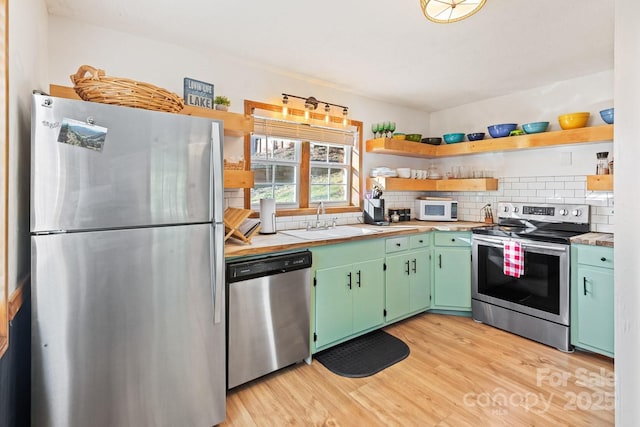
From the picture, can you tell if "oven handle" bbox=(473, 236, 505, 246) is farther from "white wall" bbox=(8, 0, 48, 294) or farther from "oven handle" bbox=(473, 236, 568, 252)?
"white wall" bbox=(8, 0, 48, 294)

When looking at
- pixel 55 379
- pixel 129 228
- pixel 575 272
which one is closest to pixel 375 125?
pixel 575 272

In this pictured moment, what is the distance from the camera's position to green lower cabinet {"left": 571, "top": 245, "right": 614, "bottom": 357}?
7.70 ft

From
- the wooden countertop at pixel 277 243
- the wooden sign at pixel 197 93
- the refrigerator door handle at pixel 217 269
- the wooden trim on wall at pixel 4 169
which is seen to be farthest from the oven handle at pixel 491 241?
the wooden trim on wall at pixel 4 169

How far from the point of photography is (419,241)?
3152 millimetres

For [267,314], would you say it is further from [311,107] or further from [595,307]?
[595,307]

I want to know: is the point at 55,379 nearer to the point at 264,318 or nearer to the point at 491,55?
the point at 264,318

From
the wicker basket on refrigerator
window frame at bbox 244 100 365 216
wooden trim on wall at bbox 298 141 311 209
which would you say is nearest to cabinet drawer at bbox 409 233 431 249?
window frame at bbox 244 100 365 216

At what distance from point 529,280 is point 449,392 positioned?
1373 millimetres

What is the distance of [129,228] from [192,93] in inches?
47.3

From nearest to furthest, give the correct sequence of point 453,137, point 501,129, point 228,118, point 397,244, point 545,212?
point 228,118, point 397,244, point 545,212, point 501,129, point 453,137

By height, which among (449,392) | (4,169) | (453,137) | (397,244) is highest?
(453,137)

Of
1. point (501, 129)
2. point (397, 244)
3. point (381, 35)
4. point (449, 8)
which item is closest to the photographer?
point (449, 8)

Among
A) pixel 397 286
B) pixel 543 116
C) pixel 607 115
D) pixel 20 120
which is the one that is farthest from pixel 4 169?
pixel 543 116

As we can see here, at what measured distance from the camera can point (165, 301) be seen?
1.53 m
